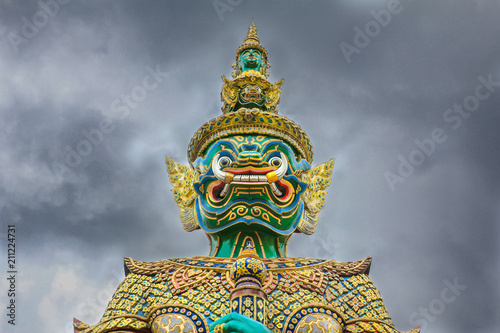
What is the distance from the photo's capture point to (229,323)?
5109 mm

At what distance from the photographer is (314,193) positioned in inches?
327

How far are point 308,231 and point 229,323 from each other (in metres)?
3.19

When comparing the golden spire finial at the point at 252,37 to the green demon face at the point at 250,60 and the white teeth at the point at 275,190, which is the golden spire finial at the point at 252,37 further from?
the white teeth at the point at 275,190

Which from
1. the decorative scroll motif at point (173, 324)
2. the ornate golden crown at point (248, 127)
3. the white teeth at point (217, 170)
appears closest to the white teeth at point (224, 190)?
the white teeth at point (217, 170)

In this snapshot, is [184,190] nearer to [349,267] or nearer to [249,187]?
[249,187]

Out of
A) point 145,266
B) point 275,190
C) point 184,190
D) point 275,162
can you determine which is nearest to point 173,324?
point 145,266

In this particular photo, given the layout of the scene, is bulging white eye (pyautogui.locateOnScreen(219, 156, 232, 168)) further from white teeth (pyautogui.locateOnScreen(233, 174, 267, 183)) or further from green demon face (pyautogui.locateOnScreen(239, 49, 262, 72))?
green demon face (pyautogui.locateOnScreen(239, 49, 262, 72))

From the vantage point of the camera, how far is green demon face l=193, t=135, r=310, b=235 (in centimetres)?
741

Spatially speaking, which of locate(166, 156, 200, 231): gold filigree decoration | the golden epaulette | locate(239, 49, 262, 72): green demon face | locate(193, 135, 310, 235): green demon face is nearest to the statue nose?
locate(193, 135, 310, 235): green demon face

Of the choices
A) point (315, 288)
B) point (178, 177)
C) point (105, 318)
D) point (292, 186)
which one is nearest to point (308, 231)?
point (292, 186)

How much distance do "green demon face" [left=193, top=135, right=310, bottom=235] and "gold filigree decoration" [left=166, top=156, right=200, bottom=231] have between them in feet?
0.71

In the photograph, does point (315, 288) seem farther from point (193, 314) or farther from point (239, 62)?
point (239, 62)

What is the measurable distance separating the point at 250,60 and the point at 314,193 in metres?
2.57

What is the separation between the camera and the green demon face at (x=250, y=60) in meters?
9.34
